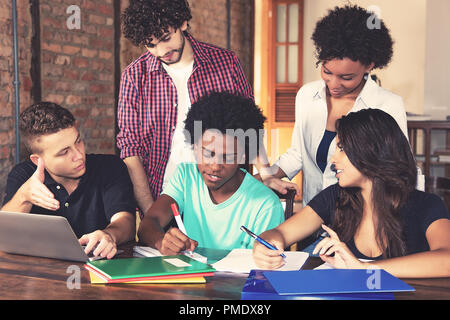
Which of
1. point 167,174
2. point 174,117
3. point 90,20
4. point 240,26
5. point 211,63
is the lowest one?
point 167,174

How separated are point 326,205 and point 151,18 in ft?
3.23

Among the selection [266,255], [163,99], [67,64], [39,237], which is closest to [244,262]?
[266,255]

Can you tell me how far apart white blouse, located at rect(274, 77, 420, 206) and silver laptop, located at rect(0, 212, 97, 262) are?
109cm

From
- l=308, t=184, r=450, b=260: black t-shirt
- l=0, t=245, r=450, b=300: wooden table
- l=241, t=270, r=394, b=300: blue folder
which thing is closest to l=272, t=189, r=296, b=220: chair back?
l=308, t=184, r=450, b=260: black t-shirt

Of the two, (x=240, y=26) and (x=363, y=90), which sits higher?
(x=240, y=26)

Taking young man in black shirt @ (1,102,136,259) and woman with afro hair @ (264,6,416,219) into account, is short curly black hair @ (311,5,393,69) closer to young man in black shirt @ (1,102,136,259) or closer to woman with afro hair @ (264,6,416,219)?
woman with afro hair @ (264,6,416,219)

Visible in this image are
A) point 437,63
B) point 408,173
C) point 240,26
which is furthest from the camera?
point 437,63

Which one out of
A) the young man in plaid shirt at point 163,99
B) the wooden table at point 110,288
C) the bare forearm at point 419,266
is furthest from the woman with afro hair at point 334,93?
the wooden table at point 110,288

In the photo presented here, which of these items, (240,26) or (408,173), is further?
(240,26)

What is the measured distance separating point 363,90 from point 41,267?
4.54ft

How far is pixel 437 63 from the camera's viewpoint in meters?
6.61

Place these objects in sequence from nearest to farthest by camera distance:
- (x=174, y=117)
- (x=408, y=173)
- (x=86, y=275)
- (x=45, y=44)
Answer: (x=86, y=275)
(x=408, y=173)
(x=174, y=117)
(x=45, y=44)
